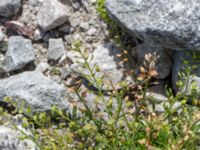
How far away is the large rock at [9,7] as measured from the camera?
3.97 meters

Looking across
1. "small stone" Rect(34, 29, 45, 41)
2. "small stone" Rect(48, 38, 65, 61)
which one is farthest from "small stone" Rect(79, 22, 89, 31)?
"small stone" Rect(34, 29, 45, 41)

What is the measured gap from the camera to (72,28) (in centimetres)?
408

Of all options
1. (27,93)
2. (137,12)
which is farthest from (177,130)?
(27,93)

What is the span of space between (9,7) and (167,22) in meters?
1.55

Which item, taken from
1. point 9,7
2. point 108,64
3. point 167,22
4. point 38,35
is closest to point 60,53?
point 38,35

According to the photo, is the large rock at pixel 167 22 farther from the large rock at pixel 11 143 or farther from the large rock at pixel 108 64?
the large rock at pixel 11 143

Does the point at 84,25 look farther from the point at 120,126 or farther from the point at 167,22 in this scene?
the point at 120,126

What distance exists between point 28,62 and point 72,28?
0.55 meters

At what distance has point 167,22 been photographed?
3.34 meters

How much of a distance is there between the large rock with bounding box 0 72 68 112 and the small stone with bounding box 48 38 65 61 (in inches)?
13.1

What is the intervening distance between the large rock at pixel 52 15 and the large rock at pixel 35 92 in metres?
0.56

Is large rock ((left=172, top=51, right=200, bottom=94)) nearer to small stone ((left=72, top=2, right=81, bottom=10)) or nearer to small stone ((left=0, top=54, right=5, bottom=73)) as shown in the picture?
small stone ((left=72, top=2, right=81, bottom=10))

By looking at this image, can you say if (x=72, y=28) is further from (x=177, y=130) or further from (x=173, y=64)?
(x=177, y=130)

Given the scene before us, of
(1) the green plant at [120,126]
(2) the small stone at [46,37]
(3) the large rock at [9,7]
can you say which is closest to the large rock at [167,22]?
(1) the green plant at [120,126]
